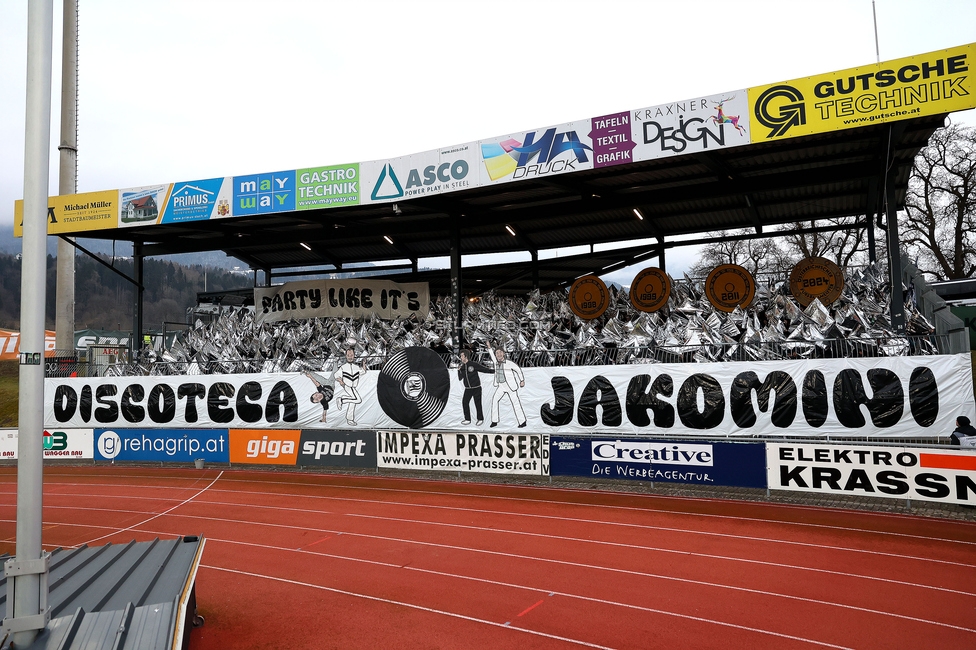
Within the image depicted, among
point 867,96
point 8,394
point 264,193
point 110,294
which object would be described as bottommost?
point 8,394

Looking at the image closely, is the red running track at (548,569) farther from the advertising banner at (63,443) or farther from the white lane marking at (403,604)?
the advertising banner at (63,443)

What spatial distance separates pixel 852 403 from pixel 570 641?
9.42 meters

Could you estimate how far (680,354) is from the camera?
603 inches

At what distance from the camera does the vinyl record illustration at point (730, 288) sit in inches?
685

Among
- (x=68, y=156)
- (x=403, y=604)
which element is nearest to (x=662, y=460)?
(x=403, y=604)

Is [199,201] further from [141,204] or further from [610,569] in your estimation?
[610,569]

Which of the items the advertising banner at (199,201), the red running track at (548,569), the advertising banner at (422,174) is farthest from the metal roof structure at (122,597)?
the advertising banner at (199,201)

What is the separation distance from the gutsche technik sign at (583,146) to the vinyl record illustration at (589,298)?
5011 mm

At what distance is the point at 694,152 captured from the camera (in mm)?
13602

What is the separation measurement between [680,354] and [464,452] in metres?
5.67

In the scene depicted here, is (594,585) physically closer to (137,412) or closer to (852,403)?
(852,403)

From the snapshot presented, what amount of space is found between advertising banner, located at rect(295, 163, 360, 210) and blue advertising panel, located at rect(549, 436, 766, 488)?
8.61m

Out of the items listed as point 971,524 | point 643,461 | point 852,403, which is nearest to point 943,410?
point 852,403

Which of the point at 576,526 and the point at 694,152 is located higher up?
the point at 694,152
